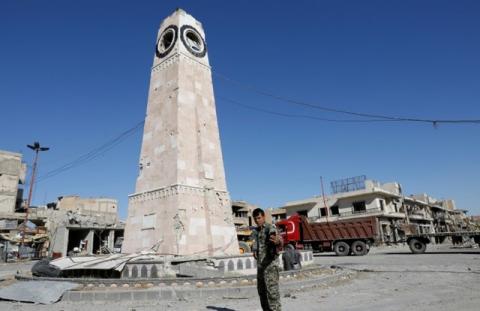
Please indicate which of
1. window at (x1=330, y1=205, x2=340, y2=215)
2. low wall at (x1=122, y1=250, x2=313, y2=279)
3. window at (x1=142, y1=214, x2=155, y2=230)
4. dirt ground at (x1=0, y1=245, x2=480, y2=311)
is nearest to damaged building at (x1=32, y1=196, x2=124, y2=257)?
window at (x1=142, y1=214, x2=155, y2=230)

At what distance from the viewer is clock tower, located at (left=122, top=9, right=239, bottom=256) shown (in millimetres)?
13008

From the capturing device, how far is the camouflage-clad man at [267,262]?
17.7ft

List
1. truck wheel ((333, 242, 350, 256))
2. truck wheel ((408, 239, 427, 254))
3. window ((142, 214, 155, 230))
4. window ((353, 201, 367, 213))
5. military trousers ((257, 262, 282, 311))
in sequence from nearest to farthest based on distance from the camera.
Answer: military trousers ((257, 262, 282, 311)), window ((142, 214, 155, 230)), truck wheel ((408, 239, 427, 254)), truck wheel ((333, 242, 350, 256)), window ((353, 201, 367, 213))

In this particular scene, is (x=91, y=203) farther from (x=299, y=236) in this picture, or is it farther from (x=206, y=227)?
(x=206, y=227)

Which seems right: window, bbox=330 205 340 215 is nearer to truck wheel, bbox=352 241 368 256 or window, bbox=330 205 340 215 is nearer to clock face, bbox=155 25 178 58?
truck wheel, bbox=352 241 368 256

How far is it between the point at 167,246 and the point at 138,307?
16.1 ft

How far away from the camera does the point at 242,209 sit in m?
59.0

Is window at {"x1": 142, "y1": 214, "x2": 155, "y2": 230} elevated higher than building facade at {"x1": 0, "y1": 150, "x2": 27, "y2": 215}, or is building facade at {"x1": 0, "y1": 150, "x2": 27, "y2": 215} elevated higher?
building facade at {"x1": 0, "y1": 150, "x2": 27, "y2": 215}

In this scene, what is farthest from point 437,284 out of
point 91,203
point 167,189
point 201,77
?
point 91,203

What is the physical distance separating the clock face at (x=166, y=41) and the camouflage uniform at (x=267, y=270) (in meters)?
13.3

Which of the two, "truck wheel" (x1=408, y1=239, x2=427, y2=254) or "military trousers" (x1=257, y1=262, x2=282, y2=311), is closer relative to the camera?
"military trousers" (x1=257, y1=262, x2=282, y2=311)

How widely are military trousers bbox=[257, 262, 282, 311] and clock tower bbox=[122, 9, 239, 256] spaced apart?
284 inches

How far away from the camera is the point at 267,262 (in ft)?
18.3

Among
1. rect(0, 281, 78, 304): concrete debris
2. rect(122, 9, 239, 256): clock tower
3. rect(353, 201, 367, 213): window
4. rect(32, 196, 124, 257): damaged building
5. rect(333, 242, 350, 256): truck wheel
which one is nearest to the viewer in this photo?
rect(0, 281, 78, 304): concrete debris
